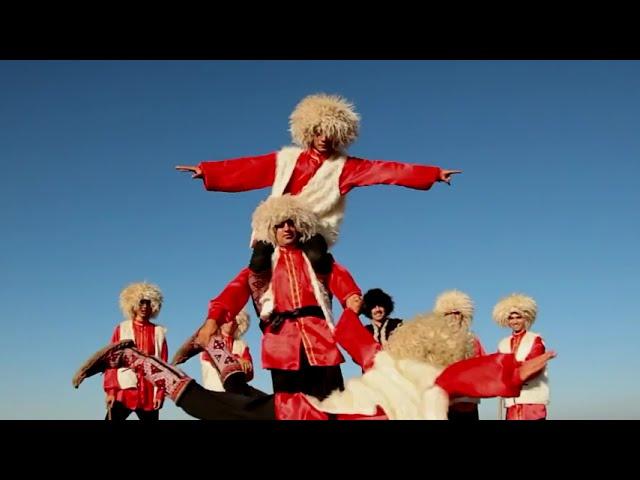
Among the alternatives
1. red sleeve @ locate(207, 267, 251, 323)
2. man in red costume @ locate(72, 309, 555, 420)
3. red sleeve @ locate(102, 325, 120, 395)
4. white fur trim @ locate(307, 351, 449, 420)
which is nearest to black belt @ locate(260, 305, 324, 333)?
red sleeve @ locate(207, 267, 251, 323)

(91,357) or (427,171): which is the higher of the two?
(427,171)

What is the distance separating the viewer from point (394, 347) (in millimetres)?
2475

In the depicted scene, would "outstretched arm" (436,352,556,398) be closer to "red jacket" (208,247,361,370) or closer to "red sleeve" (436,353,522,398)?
"red sleeve" (436,353,522,398)

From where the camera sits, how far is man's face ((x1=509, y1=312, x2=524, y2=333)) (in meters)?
6.36

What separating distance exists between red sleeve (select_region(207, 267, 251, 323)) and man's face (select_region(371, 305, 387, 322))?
2047mm

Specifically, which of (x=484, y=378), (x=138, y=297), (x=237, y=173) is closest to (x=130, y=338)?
(x=138, y=297)

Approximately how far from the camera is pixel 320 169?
14.2 ft

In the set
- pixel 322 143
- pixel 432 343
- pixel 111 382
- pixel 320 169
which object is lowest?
pixel 432 343

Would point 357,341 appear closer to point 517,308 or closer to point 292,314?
point 292,314

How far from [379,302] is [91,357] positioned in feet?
9.45

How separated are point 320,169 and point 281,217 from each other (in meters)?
0.50

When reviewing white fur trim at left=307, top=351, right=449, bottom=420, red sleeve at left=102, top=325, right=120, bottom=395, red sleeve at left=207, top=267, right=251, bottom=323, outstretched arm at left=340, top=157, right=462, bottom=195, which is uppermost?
outstretched arm at left=340, top=157, right=462, bottom=195
